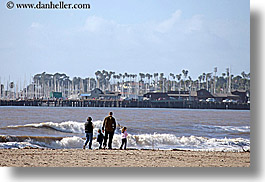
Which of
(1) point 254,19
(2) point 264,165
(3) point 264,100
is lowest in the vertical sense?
(2) point 264,165

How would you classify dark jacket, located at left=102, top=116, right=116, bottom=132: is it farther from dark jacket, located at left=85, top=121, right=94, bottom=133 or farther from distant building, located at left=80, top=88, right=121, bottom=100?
distant building, located at left=80, top=88, right=121, bottom=100

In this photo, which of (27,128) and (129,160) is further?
(27,128)

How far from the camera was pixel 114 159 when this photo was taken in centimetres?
937

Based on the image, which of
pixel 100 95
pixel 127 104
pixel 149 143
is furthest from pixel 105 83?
pixel 149 143

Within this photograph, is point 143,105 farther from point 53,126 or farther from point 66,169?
point 66,169

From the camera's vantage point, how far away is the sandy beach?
8.86m

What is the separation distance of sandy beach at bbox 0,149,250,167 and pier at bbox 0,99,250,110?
9.73 meters

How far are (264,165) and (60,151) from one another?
4084 millimetres

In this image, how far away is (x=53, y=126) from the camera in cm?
1789

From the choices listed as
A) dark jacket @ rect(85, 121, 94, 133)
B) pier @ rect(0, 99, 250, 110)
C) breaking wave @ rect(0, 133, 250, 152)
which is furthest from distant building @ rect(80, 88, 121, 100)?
→ dark jacket @ rect(85, 121, 94, 133)

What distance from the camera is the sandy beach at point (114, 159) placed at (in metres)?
8.86

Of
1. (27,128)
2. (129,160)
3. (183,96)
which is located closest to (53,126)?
(27,128)

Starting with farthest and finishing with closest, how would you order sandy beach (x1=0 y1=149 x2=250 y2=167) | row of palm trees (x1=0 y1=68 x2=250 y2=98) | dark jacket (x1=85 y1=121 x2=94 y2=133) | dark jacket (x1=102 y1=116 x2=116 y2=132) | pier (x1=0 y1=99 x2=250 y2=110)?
pier (x1=0 y1=99 x2=250 y2=110), row of palm trees (x1=0 y1=68 x2=250 y2=98), dark jacket (x1=85 y1=121 x2=94 y2=133), dark jacket (x1=102 y1=116 x2=116 y2=132), sandy beach (x1=0 y1=149 x2=250 y2=167)

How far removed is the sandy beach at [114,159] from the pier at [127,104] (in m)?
9.73
